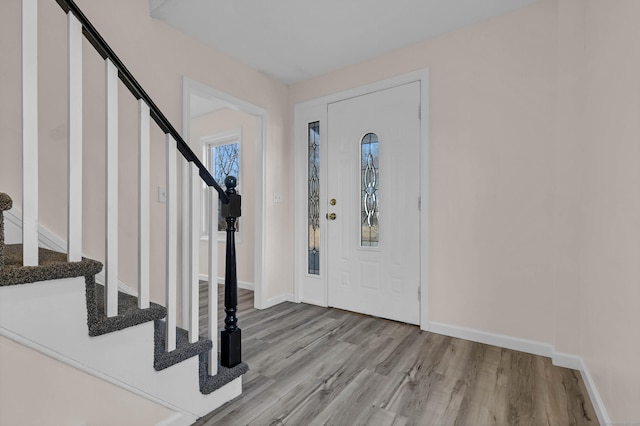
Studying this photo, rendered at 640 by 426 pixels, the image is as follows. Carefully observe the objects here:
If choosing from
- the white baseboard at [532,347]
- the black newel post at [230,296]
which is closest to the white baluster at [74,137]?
the black newel post at [230,296]

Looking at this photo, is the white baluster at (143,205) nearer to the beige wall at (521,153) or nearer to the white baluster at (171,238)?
the white baluster at (171,238)

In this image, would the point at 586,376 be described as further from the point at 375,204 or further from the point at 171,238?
the point at 171,238

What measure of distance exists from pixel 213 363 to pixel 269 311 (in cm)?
156

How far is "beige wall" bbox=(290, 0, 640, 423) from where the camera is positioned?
54.6 inches

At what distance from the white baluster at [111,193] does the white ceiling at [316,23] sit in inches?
54.3

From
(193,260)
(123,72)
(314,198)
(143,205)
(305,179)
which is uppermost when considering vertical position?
(123,72)

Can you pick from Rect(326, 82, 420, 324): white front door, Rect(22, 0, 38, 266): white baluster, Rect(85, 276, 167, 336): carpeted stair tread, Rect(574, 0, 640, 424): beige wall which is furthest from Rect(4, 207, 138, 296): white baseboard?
Rect(574, 0, 640, 424): beige wall

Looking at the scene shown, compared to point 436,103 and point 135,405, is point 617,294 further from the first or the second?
point 135,405

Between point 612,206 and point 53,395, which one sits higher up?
point 612,206

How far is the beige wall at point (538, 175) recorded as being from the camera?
1.39 m

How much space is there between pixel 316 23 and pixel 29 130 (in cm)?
206

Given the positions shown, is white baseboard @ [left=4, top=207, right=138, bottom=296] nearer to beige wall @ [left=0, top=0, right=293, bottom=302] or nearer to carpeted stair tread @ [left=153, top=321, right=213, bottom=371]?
beige wall @ [left=0, top=0, right=293, bottom=302]

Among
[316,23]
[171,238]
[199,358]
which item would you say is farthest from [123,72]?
[316,23]

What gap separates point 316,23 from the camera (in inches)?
93.1
